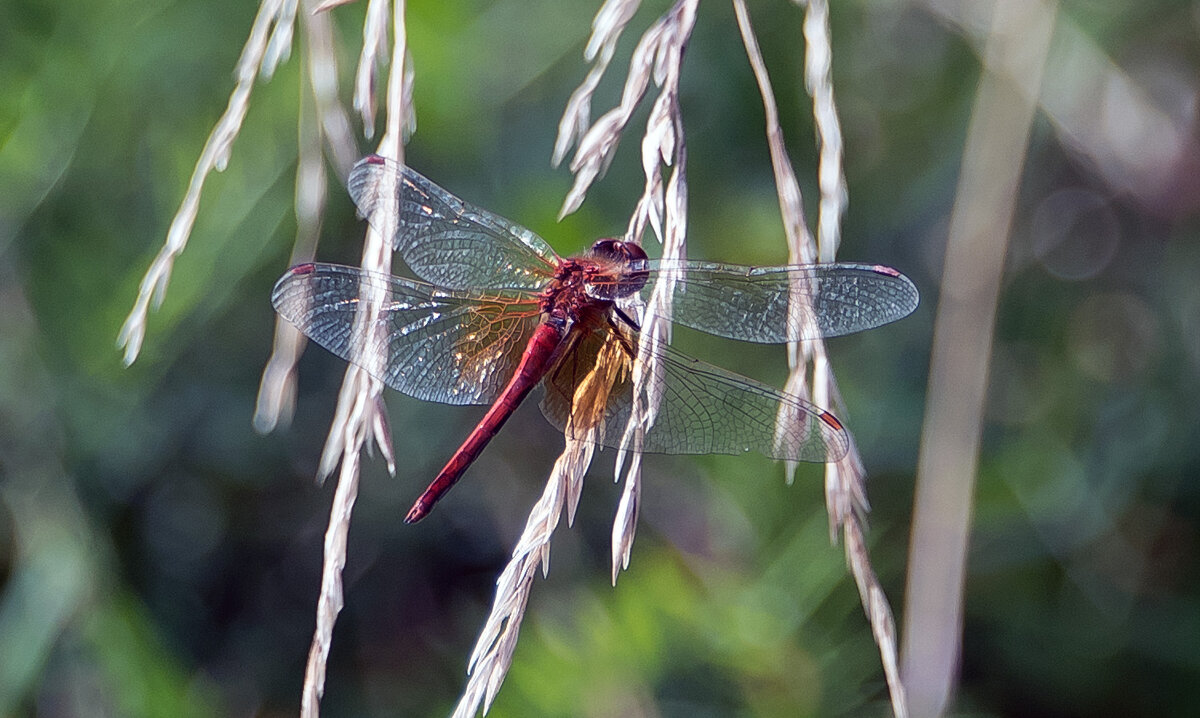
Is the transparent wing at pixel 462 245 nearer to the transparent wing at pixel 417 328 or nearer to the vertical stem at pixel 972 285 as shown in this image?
the transparent wing at pixel 417 328

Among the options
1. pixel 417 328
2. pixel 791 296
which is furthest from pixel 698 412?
pixel 417 328

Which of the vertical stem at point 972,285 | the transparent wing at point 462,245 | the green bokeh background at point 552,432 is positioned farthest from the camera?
the green bokeh background at point 552,432

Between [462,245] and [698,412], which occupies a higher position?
[462,245]

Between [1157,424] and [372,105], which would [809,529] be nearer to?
[1157,424]

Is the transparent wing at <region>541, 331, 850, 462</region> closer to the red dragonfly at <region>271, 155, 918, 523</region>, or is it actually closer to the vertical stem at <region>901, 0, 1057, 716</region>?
the red dragonfly at <region>271, 155, 918, 523</region>

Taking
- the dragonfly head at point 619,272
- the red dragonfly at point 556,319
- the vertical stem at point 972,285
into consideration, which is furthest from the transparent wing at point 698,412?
the vertical stem at point 972,285

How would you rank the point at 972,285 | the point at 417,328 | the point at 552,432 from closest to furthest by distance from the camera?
the point at 417,328 < the point at 972,285 < the point at 552,432

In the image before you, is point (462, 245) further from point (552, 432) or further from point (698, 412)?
point (552, 432)

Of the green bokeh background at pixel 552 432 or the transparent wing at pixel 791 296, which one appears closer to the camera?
the transparent wing at pixel 791 296

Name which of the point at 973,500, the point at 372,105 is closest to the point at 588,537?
the point at 973,500
